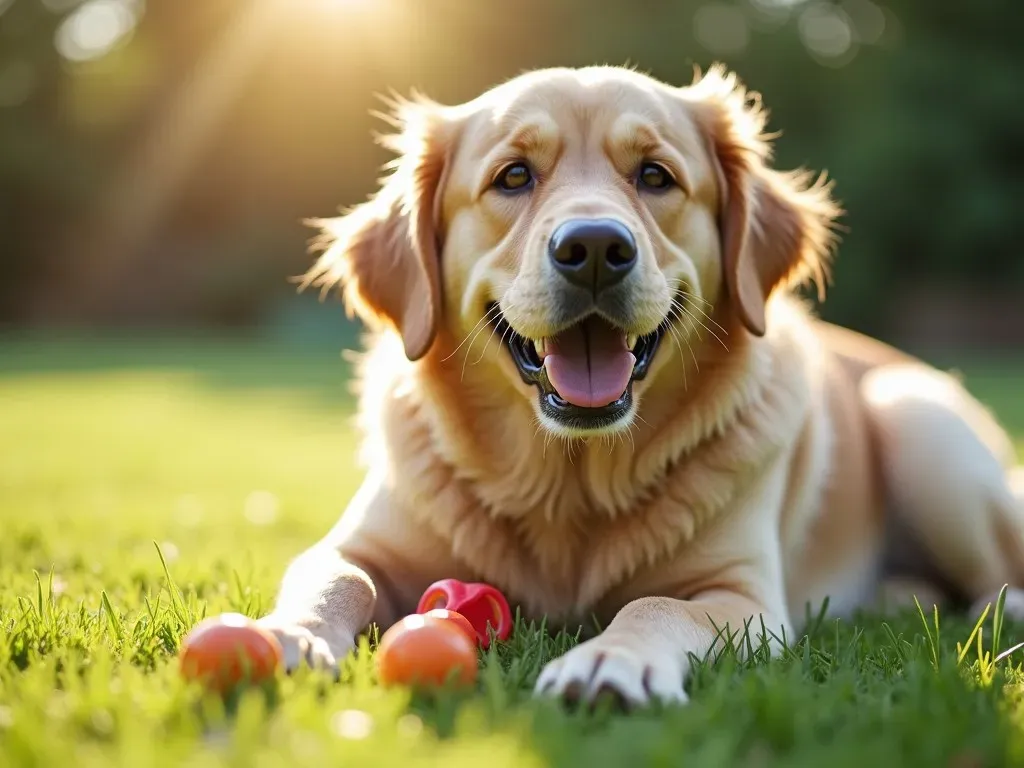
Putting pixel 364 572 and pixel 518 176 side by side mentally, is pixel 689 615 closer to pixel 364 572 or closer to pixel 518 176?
pixel 364 572

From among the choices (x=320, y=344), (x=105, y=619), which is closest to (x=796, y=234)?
(x=105, y=619)

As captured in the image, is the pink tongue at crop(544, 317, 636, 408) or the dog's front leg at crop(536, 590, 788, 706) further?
the pink tongue at crop(544, 317, 636, 408)

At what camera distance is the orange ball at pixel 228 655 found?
2.38 m

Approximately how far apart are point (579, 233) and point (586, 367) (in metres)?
0.45

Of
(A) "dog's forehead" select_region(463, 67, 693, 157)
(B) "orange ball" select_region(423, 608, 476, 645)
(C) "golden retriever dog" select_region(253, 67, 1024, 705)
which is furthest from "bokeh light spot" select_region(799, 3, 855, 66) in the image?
(B) "orange ball" select_region(423, 608, 476, 645)

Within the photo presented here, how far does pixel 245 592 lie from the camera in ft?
11.7

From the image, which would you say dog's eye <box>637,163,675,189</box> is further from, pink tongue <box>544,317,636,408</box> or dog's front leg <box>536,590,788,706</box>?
dog's front leg <box>536,590,788,706</box>

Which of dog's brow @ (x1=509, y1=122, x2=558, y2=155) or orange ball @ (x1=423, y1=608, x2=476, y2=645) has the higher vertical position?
dog's brow @ (x1=509, y1=122, x2=558, y2=155)

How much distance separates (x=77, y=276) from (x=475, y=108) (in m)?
30.3

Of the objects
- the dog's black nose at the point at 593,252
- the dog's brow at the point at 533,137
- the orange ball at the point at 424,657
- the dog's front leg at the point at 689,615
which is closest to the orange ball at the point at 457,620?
the orange ball at the point at 424,657

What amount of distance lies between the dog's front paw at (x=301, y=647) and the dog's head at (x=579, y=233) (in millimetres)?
977

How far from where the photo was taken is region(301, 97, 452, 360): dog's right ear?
3.69m

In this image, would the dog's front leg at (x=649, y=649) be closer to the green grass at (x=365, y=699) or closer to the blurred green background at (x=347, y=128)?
the green grass at (x=365, y=699)

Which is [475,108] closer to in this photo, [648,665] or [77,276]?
[648,665]
